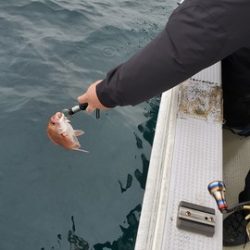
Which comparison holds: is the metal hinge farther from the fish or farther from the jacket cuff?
the fish

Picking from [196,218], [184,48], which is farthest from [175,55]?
[196,218]

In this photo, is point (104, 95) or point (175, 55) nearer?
point (175, 55)

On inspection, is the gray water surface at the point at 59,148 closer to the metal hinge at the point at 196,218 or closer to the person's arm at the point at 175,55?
the metal hinge at the point at 196,218

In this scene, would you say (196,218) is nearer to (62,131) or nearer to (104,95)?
(104,95)

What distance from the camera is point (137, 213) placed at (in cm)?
405

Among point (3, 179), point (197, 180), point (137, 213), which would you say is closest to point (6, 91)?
point (3, 179)

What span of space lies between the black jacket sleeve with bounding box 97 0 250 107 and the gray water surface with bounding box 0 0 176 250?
155cm

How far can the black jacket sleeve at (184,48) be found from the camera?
87.4 inches

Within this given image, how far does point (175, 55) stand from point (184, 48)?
0.07m

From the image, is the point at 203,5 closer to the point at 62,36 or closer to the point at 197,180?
the point at 197,180

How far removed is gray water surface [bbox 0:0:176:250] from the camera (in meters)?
3.84

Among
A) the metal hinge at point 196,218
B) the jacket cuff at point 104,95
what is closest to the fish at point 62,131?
the jacket cuff at point 104,95

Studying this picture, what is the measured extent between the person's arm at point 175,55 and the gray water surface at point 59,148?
1535mm

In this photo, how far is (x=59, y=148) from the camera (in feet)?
15.2
